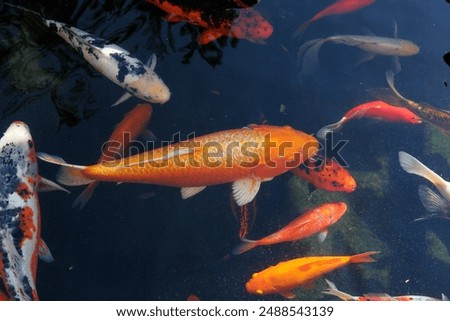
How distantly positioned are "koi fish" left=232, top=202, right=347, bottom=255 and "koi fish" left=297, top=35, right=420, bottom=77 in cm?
109

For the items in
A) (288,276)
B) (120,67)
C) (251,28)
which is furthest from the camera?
(251,28)

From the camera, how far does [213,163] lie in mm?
2629

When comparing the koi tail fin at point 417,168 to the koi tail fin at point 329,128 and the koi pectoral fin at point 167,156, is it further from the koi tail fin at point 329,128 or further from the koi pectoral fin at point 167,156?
the koi pectoral fin at point 167,156

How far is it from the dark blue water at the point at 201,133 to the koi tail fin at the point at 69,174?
0.11 m

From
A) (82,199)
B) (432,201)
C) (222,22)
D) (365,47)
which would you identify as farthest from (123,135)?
(432,201)

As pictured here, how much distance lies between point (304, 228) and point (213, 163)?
70 cm

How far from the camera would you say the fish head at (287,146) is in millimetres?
2731

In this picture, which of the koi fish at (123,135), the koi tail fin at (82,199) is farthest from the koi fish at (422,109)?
the koi tail fin at (82,199)

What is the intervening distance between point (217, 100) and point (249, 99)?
23 cm

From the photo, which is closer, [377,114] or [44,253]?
[44,253]

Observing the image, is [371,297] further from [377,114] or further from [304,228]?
[377,114]

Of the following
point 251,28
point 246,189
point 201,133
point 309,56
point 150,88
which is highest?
point 251,28

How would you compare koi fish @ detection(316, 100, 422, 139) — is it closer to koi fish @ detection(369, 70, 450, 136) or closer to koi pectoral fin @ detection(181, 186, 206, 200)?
koi fish @ detection(369, 70, 450, 136)

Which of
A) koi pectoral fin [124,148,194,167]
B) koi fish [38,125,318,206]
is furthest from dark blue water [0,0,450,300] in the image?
koi pectoral fin [124,148,194,167]
